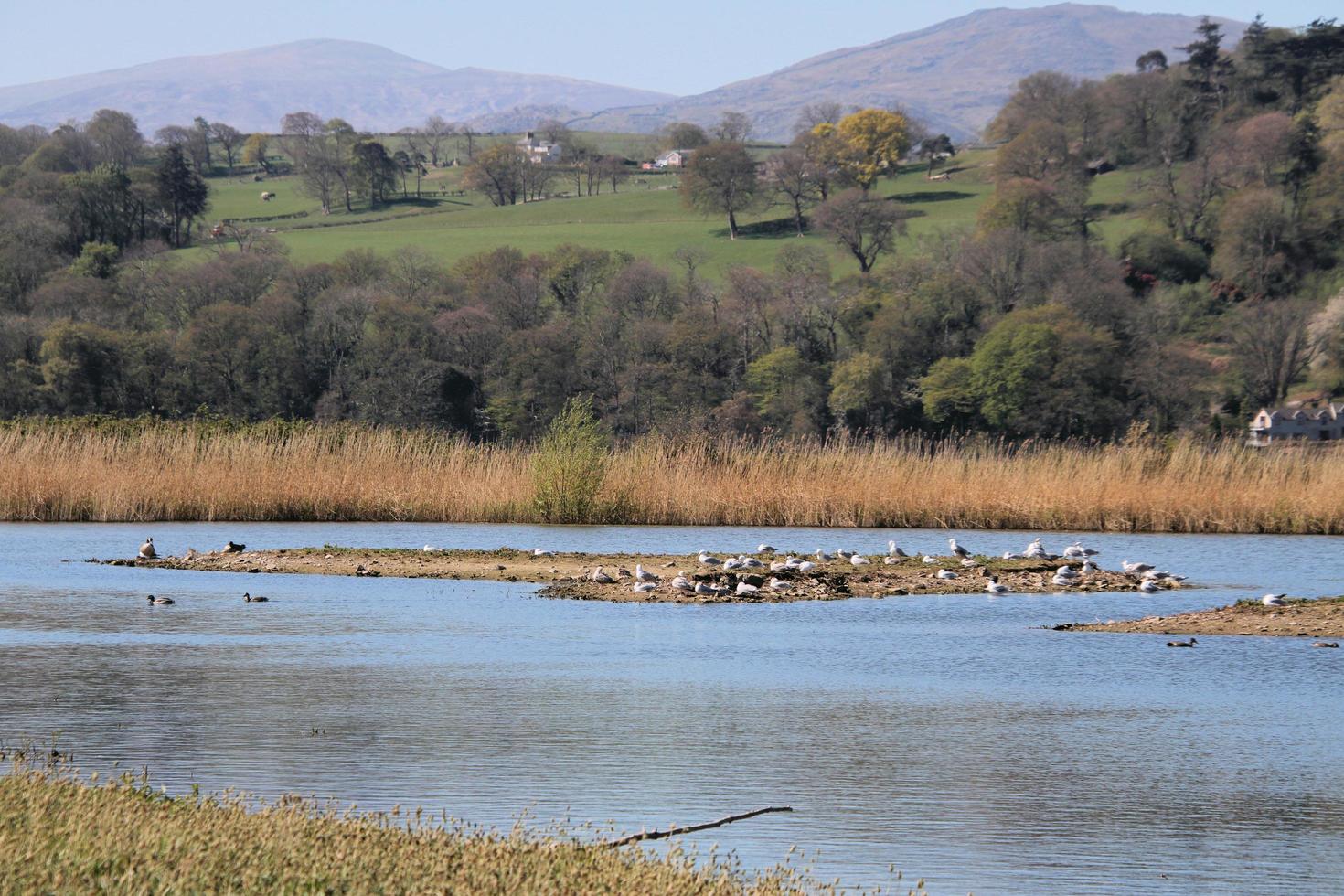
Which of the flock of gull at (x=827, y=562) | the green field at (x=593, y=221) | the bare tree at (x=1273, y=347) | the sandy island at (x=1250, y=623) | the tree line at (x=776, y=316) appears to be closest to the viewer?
the sandy island at (x=1250, y=623)

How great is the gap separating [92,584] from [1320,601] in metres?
15.0

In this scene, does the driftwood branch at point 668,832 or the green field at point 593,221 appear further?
the green field at point 593,221

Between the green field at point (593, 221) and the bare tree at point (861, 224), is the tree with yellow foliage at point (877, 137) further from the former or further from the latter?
the bare tree at point (861, 224)

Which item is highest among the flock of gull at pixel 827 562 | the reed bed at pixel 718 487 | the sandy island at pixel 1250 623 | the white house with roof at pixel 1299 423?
the sandy island at pixel 1250 623

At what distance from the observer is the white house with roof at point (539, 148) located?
158m

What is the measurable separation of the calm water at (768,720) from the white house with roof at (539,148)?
13789cm

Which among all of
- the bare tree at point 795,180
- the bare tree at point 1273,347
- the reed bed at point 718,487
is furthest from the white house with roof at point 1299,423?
the bare tree at point 795,180

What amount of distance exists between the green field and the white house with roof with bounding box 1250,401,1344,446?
25.5 m

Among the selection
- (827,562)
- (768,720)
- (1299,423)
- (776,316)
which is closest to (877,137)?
(776,316)

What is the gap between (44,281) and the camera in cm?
8694

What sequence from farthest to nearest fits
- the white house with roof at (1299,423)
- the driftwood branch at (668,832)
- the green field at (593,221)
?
the green field at (593,221) → the white house with roof at (1299,423) → the driftwood branch at (668,832)

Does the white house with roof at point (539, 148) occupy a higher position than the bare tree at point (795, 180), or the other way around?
the white house with roof at point (539, 148)

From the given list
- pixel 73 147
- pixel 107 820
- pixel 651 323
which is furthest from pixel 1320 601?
pixel 73 147

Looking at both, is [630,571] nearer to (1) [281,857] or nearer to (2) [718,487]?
(2) [718,487]
